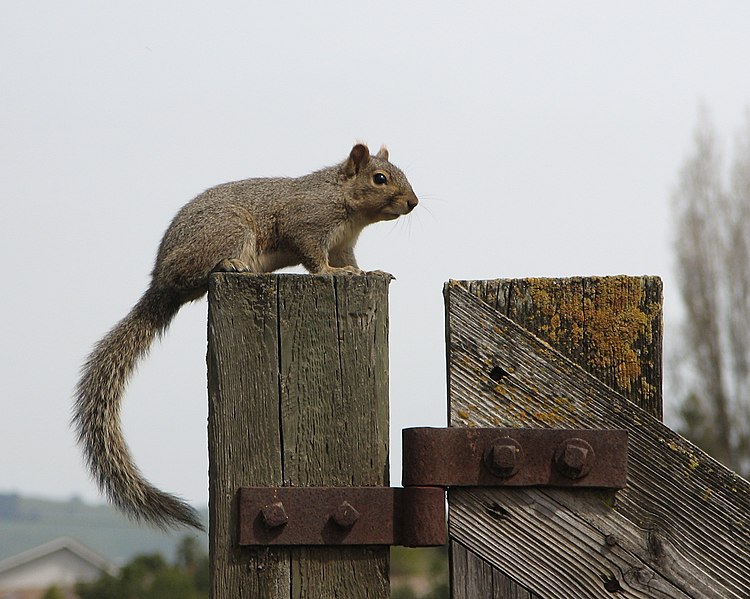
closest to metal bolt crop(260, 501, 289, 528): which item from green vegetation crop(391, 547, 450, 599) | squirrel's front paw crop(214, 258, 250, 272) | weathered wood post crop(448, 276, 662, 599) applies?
weathered wood post crop(448, 276, 662, 599)

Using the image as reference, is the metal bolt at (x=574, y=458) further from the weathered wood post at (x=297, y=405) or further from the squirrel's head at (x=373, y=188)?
the squirrel's head at (x=373, y=188)

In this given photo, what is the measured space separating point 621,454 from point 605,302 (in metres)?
0.21

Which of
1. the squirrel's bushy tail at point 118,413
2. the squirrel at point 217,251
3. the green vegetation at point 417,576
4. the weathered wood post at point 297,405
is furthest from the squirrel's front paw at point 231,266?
the green vegetation at point 417,576

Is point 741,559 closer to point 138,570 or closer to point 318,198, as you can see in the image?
point 318,198

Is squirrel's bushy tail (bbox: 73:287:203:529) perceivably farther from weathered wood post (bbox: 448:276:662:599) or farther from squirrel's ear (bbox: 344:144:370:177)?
squirrel's ear (bbox: 344:144:370:177)

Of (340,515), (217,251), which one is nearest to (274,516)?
(340,515)

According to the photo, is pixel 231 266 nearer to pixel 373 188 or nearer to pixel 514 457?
pixel 373 188

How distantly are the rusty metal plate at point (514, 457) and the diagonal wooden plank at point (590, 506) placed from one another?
0.07 ft

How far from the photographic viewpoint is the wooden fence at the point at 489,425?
137cm

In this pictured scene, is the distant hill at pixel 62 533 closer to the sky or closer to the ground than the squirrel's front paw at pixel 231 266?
closer to the ground

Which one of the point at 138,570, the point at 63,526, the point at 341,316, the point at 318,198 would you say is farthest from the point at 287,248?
the point at 63,526

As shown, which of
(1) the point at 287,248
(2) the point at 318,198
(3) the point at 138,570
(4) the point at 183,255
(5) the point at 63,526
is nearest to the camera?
(4) the point at 183,255

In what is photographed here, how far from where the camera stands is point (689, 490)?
1.39 meters

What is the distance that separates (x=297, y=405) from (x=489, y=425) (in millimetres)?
257
